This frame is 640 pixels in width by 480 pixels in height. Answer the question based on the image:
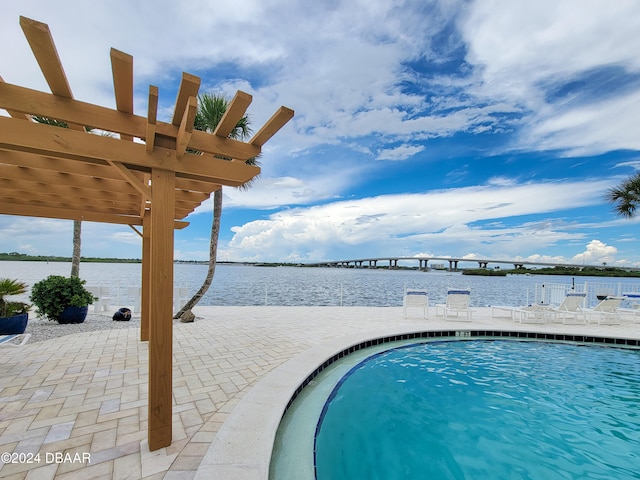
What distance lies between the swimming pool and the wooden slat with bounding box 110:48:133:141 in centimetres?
321

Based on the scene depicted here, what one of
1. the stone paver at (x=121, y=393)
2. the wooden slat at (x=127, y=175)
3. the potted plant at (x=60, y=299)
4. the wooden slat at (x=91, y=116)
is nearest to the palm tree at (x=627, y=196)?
the stone paver at (x=121, y=393)

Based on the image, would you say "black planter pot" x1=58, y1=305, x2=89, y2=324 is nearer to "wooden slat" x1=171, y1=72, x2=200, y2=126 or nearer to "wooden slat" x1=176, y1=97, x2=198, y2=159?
"wooden slat" x1=176, y1=97, x2=198, y2=159

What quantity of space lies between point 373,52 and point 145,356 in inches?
394

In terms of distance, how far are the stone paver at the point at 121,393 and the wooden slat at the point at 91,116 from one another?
7.86ft

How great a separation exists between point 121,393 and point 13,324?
418 centimetres

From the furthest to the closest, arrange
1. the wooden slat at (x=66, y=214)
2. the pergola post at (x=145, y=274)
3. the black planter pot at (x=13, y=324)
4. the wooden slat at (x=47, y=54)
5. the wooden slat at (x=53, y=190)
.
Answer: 1. the black planter pot at (x=13, y=324)
2. the pergola post at (x=145, y=274)
3. the wooden slat at (x=66, y=214)
4. the wooden slat at (x=53, y=190)
5. the wooden slat at (x=47, y=54)

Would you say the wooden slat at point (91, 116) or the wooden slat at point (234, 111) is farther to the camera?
the wooden slat at point (234, 111)

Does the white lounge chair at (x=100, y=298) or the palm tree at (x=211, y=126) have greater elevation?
the palm tree at (x=211, y=126)

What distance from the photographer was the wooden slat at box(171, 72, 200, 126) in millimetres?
2020

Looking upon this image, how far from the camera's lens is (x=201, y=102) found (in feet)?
25.7

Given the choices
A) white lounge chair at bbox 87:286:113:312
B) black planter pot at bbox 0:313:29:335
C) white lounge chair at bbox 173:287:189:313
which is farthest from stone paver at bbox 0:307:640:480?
white lounge chair at bbox 87:286:113:312

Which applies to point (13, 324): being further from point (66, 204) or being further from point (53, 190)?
point (53, 190)

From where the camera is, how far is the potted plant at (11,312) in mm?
5609

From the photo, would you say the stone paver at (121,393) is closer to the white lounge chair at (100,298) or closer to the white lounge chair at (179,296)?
the white lounge chair at (179,296)
